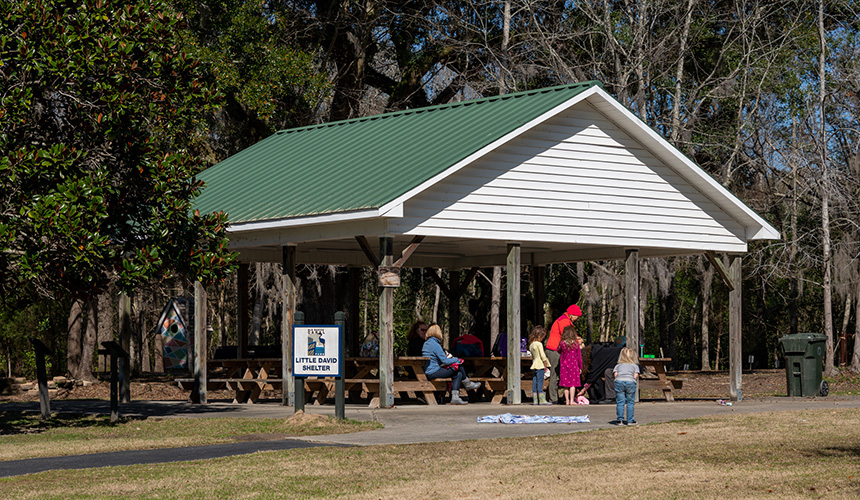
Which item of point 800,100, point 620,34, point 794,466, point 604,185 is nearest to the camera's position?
point 794,466

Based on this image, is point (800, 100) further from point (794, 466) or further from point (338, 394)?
point (794, 466)

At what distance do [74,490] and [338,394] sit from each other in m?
6.33

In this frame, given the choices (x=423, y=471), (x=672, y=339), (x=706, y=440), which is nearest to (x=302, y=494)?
(x=423, y=471)

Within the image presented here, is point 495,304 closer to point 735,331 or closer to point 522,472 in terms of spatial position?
point 735,331

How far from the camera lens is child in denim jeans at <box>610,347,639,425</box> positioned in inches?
611

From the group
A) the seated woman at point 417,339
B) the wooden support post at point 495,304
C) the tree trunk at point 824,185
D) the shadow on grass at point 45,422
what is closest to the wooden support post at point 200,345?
the shadow on grass at point 45,422

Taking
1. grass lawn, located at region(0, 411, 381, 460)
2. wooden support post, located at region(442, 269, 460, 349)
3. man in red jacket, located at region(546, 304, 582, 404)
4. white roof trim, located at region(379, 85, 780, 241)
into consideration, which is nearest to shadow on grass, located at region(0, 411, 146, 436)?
grass lawn, located at region(0, 411, 381, 460)

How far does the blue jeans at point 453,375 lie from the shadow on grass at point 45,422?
5023 mm

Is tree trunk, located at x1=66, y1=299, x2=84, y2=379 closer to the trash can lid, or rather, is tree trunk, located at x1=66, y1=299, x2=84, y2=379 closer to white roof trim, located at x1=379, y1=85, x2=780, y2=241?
white roof trim, located at x1=379, y1=85, x2=780, y2=241

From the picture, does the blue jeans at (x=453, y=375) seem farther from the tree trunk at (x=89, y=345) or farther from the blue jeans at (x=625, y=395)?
the tree trunk at (x=89, y=345)

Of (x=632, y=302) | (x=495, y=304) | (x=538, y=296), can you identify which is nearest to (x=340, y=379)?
(x=632, y=302)

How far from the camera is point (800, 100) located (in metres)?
35.2

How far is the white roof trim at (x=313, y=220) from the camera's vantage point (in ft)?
57.4

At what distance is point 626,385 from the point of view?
51.2 ft
